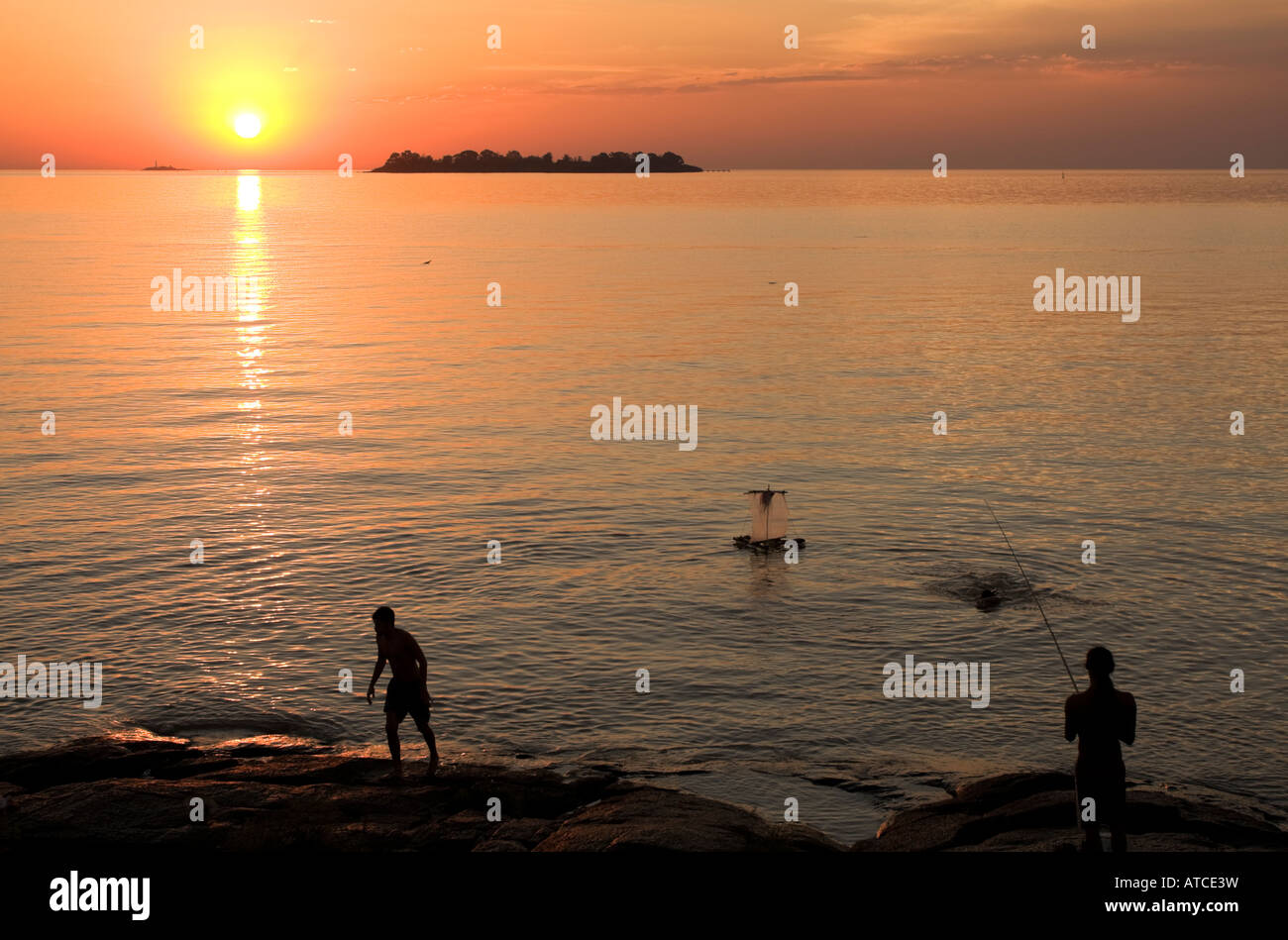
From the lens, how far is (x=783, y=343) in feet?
230

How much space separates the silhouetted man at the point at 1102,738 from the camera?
12.9 meters

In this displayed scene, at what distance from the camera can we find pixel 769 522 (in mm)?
31828

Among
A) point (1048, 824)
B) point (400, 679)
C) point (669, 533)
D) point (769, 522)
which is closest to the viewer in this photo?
point (1048, 824)

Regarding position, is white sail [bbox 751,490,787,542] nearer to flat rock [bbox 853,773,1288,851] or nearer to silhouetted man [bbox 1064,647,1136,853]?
flat rock [bbox 853,773,1288,851]

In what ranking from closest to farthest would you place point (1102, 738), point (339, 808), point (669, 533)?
1. point (1102, 738)
2. point (339, 808)
3. point (669, 533)

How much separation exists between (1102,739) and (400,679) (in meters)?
9.11

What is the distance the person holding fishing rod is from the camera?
42.4ft

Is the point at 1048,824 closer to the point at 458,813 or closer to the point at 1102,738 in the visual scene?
the point at 1102,738

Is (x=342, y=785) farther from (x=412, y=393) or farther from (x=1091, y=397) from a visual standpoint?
(x=1091, y=397)

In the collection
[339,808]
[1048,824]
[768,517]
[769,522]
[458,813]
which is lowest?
[1048,824]

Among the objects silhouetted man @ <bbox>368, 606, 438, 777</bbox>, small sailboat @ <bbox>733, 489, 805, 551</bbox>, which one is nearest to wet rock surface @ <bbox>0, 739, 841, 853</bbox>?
silhouetted man @ <bbox>368, 606, 438, 777</bbox>

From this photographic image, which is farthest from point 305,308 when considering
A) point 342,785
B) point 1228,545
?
point 342,785

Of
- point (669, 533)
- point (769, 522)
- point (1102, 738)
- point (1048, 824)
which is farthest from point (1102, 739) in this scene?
point (669, 533)

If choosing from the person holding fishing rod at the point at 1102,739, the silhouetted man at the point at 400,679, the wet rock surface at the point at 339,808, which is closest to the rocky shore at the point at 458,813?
the wet rock surface at the point at 339,808
